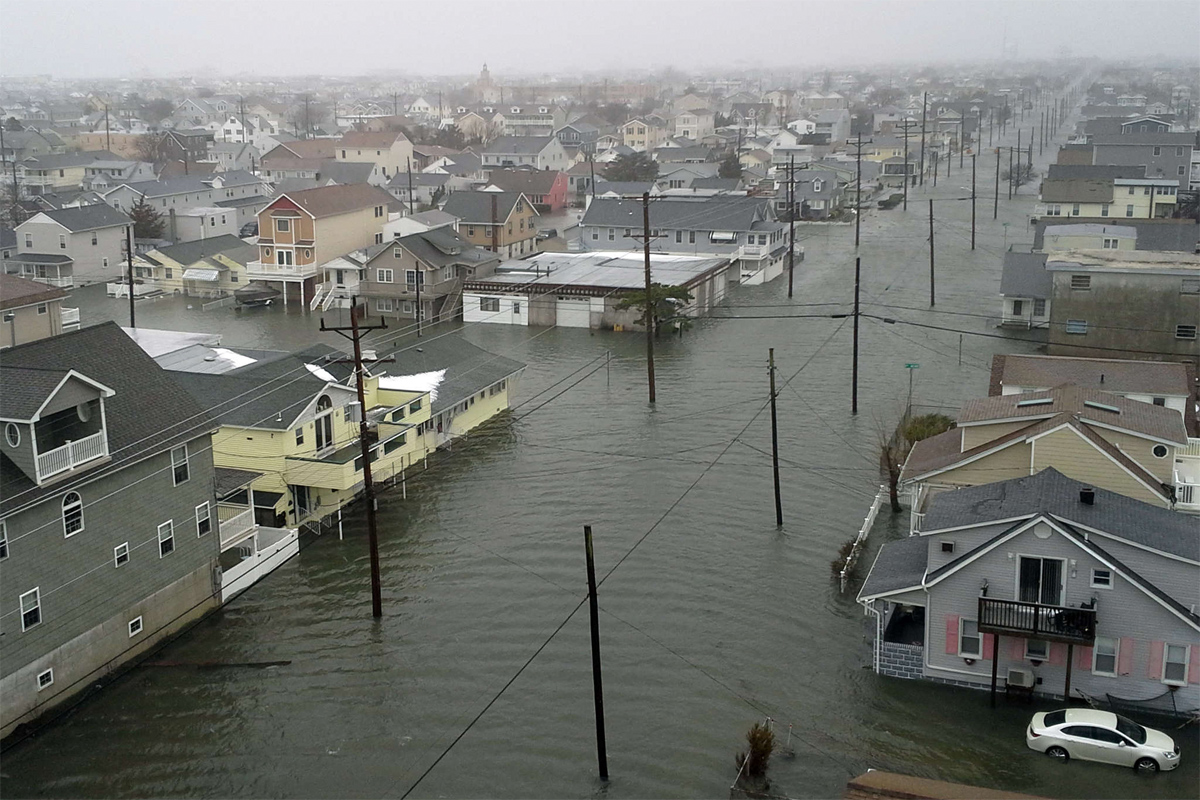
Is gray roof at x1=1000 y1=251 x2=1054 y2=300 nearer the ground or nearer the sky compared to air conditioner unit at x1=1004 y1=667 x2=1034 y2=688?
nearer the sky

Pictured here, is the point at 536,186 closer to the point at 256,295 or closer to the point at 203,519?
the point at 256,295

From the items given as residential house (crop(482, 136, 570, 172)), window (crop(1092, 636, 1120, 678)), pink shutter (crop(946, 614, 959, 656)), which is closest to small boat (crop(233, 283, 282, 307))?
pink shutter (crop(946, 614, 959, 656))

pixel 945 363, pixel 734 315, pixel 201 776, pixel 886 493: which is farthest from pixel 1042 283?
pixel 201 776

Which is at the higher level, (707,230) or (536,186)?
(536,186)

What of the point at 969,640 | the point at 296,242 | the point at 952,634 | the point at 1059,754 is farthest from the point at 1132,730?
the point at 296,242

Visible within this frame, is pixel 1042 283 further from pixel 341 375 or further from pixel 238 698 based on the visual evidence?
pixel 238 698

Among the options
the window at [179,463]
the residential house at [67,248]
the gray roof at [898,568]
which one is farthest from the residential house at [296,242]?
the gray roof at [898,568]

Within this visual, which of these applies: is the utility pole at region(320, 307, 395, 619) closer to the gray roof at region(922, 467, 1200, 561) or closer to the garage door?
the gray roof at region(922, 467, 1200, 561)
